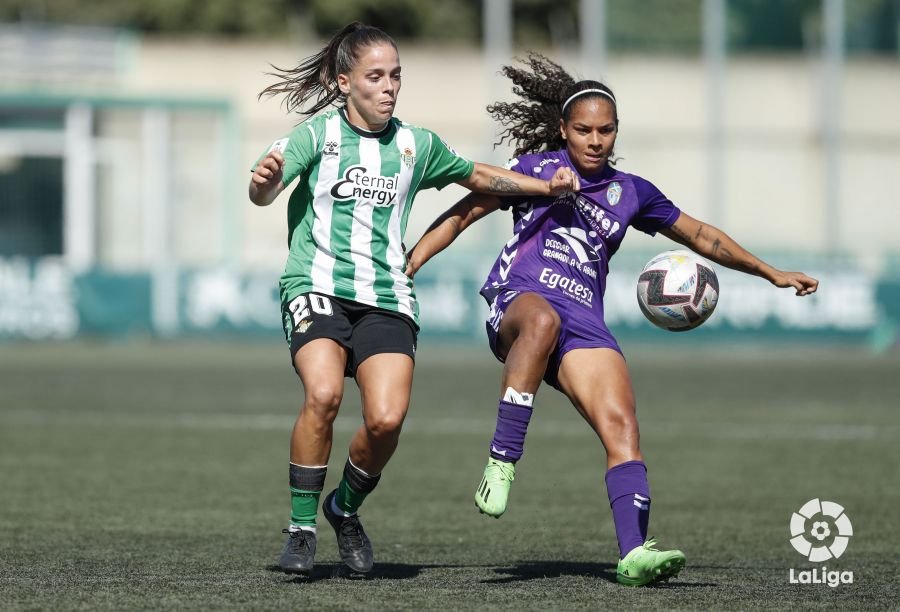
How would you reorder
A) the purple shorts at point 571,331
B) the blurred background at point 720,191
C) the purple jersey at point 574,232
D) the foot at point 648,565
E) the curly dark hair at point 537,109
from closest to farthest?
the foot at point 648,565 < the purple shorts at point 571,331 < the purple jersey at point 574,232 < the curly dark hair at point 537,109 < the blurred background at point 720,191

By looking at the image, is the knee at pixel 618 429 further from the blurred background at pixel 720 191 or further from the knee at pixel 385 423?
the blurred background at pixel 720 191

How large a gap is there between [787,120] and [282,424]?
624 inches

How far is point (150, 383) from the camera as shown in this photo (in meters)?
17.7

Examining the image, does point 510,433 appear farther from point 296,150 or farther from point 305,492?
point 296,150

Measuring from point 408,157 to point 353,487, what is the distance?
143 centimetres

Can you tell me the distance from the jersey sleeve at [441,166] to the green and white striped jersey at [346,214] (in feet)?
0.52

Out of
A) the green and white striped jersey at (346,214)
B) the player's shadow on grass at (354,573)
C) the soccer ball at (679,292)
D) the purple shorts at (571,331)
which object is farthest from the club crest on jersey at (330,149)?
the player's shadow on grass at (354,573)

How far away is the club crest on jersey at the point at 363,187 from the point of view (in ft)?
19.8

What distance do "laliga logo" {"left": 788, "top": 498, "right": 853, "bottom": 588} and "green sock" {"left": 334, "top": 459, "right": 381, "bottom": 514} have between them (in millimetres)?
1829

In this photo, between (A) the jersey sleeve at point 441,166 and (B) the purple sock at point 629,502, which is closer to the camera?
(B) the purple sock at point 629,502

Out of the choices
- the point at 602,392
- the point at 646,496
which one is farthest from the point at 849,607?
the point at 602,392

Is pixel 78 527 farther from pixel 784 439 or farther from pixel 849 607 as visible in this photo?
pixel 784 439

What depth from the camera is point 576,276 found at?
639cm

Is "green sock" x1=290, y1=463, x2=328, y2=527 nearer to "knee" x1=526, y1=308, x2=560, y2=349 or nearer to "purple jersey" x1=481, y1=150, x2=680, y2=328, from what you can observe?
"knee" x1=526, y1=308, x2=560, y2=349
